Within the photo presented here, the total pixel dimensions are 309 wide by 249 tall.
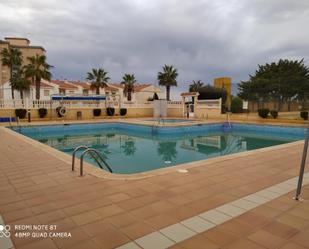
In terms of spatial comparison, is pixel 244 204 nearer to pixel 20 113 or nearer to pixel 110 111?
pixel 20 113

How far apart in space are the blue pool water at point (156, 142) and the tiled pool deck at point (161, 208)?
2707 mm

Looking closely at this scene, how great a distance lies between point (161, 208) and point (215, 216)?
672 millimetres

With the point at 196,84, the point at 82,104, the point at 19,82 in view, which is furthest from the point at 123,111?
the point at 196,84

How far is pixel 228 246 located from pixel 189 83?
42.4 meters

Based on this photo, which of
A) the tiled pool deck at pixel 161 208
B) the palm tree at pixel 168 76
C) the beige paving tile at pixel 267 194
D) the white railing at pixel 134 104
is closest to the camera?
the tiled pool deck at pixel 161 208

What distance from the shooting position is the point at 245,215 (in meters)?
2.88

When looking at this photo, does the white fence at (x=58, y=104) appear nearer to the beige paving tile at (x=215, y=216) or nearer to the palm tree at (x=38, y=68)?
the palm tree at (x=38, y=68)

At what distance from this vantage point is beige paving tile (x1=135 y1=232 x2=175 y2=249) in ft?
7.32

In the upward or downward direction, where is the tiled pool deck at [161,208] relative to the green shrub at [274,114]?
downward

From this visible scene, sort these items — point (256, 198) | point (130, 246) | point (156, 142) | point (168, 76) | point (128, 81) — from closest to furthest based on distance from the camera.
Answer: point (130, 246) → point (256, 198) → point (156, 142) → point (168, 76) → point (128, 81)

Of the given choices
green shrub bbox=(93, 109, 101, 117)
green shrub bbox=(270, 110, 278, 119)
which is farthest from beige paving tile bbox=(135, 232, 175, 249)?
green shrub bbox=(93, 109, 101, 117)

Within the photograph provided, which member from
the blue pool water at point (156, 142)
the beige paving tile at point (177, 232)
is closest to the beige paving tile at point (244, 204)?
the beige paving tile at point (177, 232)

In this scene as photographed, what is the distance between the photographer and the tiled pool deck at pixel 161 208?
7.68 feet

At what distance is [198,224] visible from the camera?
8.66 feet
